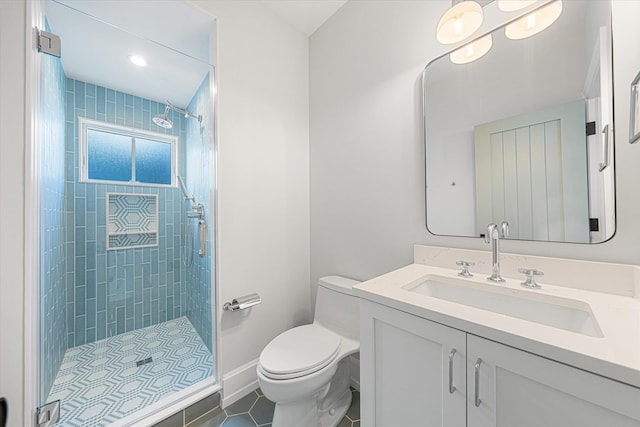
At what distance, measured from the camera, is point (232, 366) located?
1486mm

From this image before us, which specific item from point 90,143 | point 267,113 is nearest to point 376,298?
point 267,113

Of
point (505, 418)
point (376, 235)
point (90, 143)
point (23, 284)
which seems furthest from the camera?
point (90, 143)

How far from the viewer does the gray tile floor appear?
1.29 m

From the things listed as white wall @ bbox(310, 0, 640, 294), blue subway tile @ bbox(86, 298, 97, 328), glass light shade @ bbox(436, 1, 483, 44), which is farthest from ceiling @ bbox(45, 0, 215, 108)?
blue subway tile @ bbox(86, 298, 97, 328)

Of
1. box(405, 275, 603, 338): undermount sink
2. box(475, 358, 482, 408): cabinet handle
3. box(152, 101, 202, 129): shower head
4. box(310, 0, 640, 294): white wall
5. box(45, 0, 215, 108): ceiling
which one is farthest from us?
box(152, 101, 202, 129): shower head

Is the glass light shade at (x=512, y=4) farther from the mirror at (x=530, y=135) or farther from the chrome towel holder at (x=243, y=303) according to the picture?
the chrome towel holder at (x=243, y=303)

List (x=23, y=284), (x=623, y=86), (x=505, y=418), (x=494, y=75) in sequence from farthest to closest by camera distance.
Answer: (x=494, y=75) → (x=23, y=284) → (x=623, y=86) → (x=505, y=418)

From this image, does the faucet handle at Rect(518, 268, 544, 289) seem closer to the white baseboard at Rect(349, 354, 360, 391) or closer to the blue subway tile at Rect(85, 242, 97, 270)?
the white baseboard at Rect(349, 354, 360, 391)

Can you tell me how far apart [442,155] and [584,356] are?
93 centimetres

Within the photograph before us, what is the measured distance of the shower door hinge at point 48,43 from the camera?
0.97 m

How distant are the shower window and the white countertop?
1794 millimetres

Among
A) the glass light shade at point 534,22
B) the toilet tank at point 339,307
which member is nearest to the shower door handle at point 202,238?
the toilet tank at point 339,307

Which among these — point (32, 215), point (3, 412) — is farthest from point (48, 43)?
point (3, 412)

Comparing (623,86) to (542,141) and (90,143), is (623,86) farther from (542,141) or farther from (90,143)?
(90,143)
